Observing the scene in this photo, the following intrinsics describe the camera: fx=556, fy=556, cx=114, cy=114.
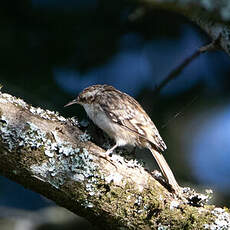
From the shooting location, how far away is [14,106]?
98.1 inches

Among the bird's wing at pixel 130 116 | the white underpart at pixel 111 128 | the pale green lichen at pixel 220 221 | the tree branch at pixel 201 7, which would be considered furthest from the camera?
the bird's wing at pixel 130 116

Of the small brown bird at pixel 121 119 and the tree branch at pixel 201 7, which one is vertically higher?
the small brown bird at pixel 121 119

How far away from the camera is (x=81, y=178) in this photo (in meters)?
2.42

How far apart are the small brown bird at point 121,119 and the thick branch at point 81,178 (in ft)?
2.36

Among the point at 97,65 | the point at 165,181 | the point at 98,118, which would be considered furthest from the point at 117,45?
the point at 165,181

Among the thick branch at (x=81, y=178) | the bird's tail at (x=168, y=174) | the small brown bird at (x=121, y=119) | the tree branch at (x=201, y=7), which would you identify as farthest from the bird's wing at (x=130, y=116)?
the tree branch at (x=201, y=7)

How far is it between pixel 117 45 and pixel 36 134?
2681 millimetres

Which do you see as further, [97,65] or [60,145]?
[97,65]

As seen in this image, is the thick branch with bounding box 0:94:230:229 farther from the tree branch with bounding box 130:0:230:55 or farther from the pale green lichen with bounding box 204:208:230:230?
the tree branch with bounding box 130:0:230:55

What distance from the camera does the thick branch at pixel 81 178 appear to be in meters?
2.37

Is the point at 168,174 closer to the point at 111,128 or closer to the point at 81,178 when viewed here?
the point at 111,128

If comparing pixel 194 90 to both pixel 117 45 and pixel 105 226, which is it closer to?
pixel 117 45

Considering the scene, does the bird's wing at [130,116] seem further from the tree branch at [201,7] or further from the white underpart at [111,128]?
the tree branch at [201,7]

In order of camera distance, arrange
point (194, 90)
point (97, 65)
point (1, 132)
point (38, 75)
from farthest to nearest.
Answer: point (194, 90) → point (97, 65) → point (38, 75) → point (1, 132)
